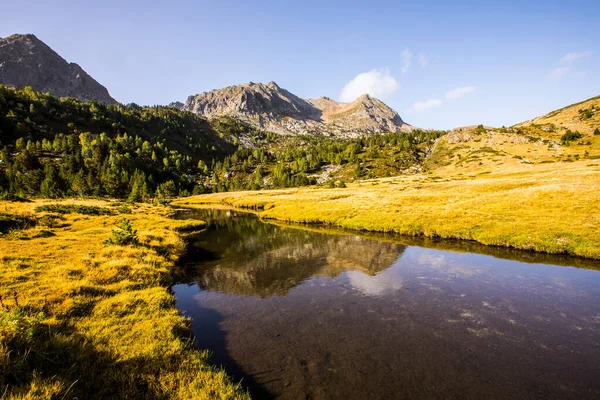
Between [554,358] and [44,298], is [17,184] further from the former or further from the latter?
[554,358]

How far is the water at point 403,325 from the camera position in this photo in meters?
11.5

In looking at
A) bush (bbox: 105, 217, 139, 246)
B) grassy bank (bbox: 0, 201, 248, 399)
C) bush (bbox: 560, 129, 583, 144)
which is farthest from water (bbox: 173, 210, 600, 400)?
bush (bbox: 560, 129, 583, 144)

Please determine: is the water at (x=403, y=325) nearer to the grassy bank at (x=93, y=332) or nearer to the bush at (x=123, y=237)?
the grassy bank at (x=93, y=332)

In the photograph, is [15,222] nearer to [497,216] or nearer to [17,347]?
[17,347]

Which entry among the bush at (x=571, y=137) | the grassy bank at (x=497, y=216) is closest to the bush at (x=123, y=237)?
the grassy bank at (x=497, y=216)

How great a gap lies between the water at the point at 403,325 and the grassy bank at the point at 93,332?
257cm

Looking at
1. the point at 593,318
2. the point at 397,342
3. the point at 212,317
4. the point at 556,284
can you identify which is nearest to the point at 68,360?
the point at 212,317

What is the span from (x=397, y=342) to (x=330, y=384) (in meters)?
4.88

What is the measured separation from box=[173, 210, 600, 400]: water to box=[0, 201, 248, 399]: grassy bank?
8.44ft

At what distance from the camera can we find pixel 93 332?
1154 cm

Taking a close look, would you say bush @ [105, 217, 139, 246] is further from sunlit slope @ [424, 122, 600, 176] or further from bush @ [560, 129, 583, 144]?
bush @ [560, 129, 583, 144]

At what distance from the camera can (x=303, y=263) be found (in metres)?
30.3

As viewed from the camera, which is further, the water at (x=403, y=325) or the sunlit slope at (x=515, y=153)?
the sunlit slope at (x=515, y=153)

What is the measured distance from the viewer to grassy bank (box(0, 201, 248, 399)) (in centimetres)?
829
